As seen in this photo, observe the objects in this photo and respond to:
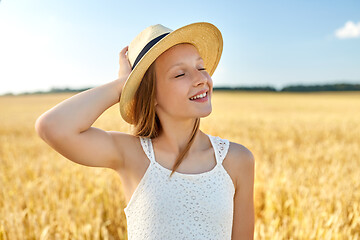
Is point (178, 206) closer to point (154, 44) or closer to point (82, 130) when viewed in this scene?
point (82, 130)

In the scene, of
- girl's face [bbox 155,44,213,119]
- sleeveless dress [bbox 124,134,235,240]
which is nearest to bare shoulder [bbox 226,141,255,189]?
sleeveless dress [bbox 124,134,235,240]

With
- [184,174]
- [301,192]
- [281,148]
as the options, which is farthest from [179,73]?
[281,148]

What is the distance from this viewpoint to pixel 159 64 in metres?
1.49

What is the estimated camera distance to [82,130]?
1.34m

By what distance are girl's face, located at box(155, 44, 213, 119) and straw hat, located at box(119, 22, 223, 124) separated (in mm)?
61

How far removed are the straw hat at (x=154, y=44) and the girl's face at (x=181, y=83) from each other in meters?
0.06

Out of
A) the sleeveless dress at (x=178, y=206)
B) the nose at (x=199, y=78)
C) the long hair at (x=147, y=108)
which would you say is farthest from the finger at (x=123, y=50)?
the sleeveless dress at (x=178, y=206)

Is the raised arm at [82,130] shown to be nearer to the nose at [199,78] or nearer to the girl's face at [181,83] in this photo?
the girl's face at [181,83]

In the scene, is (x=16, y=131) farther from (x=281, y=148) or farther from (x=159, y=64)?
(x=159, y=64)

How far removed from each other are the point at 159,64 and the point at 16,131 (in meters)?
10.9

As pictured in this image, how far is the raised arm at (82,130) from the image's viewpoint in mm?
1297

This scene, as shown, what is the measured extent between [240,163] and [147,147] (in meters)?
0.43

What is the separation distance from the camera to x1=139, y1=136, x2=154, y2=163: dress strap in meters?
1.45

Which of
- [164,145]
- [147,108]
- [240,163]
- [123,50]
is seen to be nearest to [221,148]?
[240,163]
